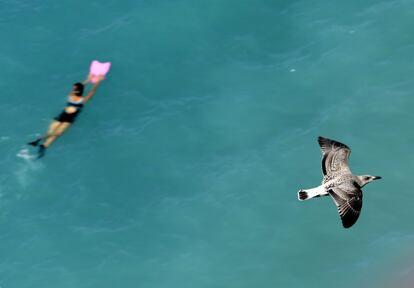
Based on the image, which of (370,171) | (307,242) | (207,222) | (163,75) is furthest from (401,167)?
(163,75)

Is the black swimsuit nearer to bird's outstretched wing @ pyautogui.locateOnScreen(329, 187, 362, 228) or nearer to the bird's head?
bird's outstretched wing @ pyautogui.locateOnScreen(329, 187, 362, 228)

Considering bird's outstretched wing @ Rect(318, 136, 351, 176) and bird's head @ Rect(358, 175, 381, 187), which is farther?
bird's outstretched wing @ Rect(318, 136, 351, 176)

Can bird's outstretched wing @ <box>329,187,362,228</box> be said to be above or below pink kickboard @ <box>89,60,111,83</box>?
below

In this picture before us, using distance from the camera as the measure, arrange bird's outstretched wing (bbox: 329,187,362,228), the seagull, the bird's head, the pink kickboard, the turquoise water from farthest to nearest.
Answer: the pink kickboard
the turquoise water
the bird's head
the seagull
bird's outstretched wing (bbox: 329,187,362,228)

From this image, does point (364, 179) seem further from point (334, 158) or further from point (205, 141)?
point (205, 141)

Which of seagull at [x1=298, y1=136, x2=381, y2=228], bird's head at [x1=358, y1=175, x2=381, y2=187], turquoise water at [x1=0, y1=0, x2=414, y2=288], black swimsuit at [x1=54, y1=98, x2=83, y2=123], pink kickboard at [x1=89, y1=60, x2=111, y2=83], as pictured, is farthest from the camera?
pink kickboard at [x1=89, y1=60, x2=111, y2=83]

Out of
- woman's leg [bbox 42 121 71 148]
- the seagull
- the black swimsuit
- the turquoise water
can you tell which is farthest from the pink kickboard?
the seagull

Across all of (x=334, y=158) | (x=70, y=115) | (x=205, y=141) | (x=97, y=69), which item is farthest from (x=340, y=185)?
(x=97, y=69)

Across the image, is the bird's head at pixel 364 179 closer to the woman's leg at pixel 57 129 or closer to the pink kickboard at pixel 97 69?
the woman's leg at pixel 57 129

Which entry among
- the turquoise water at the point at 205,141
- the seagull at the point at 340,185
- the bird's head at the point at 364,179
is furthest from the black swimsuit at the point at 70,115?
the bird's head at the point at 364,179
